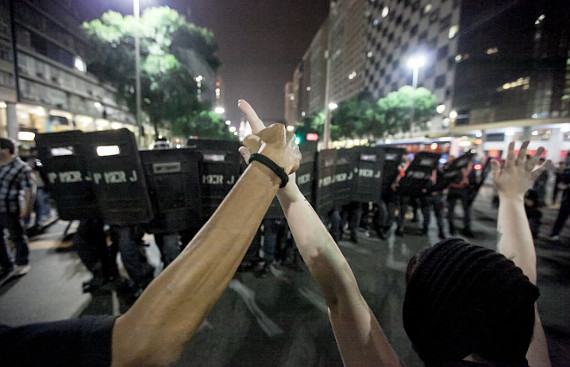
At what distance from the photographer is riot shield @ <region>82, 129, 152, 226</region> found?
3.08 metres

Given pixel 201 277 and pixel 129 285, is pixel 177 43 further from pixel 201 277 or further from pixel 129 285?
pixel 201 277

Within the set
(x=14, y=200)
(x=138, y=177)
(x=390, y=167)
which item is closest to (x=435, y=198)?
(x=390, y=167)

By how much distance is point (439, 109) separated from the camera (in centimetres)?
3819

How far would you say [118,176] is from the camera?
317 centimetres

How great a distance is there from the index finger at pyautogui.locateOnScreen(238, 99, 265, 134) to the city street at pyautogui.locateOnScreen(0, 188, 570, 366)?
7.35 ft

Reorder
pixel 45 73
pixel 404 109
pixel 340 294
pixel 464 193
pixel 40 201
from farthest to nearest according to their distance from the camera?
pixel 404 109
pixel 45 73
pixel 40 201
pixel 464 193
pixel 340 294

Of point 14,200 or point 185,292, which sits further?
point 14,200

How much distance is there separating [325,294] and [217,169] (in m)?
2.99

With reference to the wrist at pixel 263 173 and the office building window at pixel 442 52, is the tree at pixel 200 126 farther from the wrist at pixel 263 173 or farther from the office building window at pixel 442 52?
the office building window at pixel 442 52

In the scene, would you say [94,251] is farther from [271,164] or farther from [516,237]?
[516,237]

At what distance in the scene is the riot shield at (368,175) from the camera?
5.51m

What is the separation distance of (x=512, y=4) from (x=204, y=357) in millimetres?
42766

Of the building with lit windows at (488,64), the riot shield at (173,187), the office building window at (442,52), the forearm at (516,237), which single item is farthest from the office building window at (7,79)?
the office building window at (442,52)

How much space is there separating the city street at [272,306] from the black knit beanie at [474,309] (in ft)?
6.48
